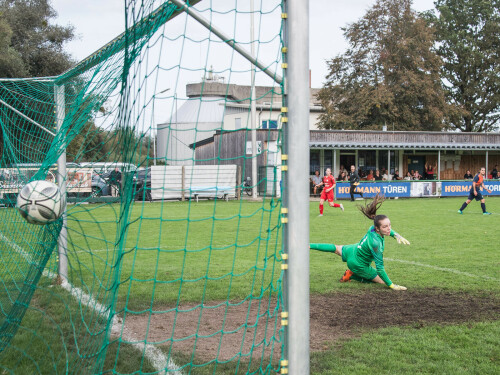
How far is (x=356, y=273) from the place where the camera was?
6.74 meters

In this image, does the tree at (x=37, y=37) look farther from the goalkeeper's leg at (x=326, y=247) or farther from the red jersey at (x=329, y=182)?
the goalkeeper's leg at (x=326, y=247)

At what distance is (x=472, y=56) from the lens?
45.1 m

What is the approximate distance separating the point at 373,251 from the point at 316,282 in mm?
914

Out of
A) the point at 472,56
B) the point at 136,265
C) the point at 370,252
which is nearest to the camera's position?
the point at 370,252

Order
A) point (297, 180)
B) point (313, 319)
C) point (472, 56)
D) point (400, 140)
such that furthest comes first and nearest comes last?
point (472, 56) < point (400, 140) < point (313, 319) < point (297, 180)

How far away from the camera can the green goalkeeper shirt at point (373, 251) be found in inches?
249

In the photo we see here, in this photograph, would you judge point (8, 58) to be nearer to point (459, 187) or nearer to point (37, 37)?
point (37, 37)

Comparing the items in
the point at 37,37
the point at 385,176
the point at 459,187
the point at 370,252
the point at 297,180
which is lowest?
the point at 370,252

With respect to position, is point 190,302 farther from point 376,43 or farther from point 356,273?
point 376,43

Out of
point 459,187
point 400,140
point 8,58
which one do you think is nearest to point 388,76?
point 400,140

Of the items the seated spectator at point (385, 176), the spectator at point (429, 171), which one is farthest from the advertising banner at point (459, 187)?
the spectator at point (429, 171)

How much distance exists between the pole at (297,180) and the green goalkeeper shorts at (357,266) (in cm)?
399

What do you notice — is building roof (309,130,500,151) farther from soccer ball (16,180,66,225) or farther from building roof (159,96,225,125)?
soccer ball (16,180,66,225)

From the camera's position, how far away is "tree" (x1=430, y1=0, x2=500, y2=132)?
149ft
